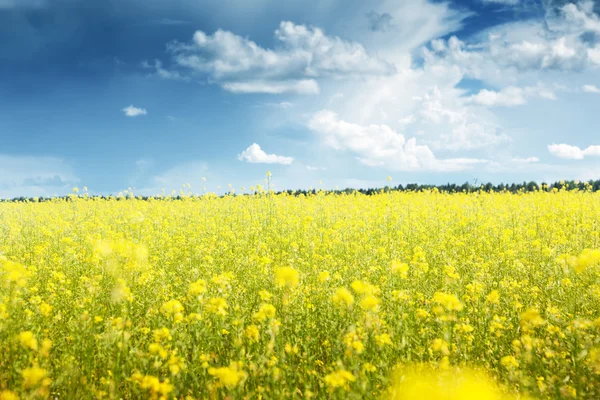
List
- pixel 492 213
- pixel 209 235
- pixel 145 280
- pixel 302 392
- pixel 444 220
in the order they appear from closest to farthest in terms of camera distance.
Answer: pixel 302 392, pixel 145 280, pixel 209 235, pixel 444 220, pixel 492 213

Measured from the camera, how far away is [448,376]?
2803 mm

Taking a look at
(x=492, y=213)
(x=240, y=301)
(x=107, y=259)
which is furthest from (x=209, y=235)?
(x=492, y=213)

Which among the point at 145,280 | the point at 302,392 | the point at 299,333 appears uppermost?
the point at 145,280

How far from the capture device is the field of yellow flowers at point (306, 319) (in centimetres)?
298

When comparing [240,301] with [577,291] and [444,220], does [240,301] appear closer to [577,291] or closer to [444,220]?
[577,291]

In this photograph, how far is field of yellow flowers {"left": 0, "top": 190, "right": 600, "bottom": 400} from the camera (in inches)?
117

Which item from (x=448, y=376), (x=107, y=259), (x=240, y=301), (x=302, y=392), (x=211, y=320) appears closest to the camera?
(x=448, y=376)

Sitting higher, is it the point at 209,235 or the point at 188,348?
the point at 209,235

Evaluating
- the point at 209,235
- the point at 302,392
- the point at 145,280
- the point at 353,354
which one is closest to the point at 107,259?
the point at 145,280

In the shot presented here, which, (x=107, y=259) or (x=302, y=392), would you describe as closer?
(x=302, y=392)

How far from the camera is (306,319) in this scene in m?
4.06

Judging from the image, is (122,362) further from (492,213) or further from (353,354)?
(492,213)

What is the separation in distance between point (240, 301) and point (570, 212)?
11.2 m

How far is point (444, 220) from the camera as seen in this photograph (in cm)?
1060
